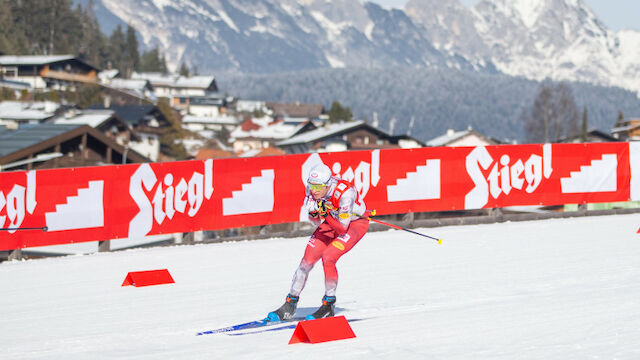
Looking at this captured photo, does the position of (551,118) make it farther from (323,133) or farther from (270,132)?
(323,133)

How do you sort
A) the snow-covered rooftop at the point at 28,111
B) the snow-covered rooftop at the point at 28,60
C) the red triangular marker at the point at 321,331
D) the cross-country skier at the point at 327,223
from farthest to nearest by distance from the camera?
the snow-covered rooftop at the point at 28,60, the snow-covered rooftop at the point at 28,111, the cross-country skier at the point at 327,223, the red triangular marker at the point at 321,331

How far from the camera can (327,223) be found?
32.0 feet

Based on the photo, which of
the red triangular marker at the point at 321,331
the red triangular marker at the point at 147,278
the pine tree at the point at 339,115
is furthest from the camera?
the pine tree at the point at 339,115

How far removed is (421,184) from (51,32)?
14211 cm

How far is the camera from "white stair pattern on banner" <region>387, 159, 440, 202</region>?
2061 cm

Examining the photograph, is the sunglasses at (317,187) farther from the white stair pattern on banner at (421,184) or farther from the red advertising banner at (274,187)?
the white stair pattern on banner at (421,184)

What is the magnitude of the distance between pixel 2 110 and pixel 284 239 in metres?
59.9

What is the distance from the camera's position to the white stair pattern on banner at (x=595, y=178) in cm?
2203

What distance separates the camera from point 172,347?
8.63 metres

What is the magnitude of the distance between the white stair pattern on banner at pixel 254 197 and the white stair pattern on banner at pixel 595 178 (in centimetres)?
864

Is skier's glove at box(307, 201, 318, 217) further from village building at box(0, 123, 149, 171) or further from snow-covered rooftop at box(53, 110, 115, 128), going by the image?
snow-covered rooftop at box(53, 110, 115, 128)

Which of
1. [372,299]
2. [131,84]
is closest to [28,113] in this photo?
[372,299]

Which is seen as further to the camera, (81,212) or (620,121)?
(620,121)

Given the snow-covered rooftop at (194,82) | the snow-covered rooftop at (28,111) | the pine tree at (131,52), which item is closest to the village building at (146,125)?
the snow-covered rooftop at (28,111)
